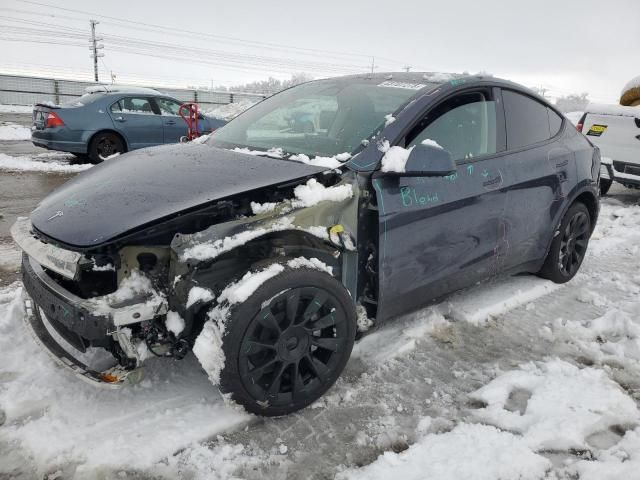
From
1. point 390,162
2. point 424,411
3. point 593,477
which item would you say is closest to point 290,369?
point 424,411

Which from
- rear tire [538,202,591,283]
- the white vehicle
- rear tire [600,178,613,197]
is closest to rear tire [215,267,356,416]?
rear tire [538,202,591,283]

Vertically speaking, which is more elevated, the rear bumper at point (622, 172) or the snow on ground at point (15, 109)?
the rear bumper at point (622, 172)

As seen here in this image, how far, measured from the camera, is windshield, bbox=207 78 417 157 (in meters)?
2.81

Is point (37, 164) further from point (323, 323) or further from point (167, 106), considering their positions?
point (323, 323)

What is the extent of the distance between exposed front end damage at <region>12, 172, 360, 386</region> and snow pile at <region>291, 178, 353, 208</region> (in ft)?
0.04

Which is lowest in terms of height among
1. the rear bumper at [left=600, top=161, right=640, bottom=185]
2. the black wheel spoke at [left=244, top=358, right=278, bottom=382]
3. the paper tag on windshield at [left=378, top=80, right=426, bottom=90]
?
the black wheel spoke at [left=244, top=358, right=278, bottom=382]

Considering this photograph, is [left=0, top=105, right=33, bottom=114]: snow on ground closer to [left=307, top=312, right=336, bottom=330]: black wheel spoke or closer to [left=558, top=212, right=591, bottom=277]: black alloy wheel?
[left=558, top=212, right=591, bottom=277]: black alloy wheel

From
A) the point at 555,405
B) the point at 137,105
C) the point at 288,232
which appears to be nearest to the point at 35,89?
the point at 137,105

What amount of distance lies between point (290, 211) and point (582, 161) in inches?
113

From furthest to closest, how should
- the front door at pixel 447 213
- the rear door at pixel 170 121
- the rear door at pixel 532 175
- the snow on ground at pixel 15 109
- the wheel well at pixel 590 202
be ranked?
the snow on ground at pixel 15 109
the rear door at pixel 170 121
the wheel well at pixel 590 202
the rear door at pixel 532 175
the front door at pixel 447 213

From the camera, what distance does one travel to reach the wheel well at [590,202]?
4.08m

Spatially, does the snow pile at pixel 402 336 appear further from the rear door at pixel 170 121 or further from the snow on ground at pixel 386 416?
the rear door at pixel 170 121

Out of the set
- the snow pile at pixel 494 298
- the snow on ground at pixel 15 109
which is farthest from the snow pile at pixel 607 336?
the snow on ground at pixel 15 109

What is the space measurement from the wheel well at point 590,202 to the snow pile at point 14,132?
1374 cm
